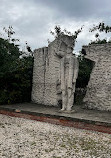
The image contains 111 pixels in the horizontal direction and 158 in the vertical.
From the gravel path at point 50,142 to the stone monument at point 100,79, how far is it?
1.71m

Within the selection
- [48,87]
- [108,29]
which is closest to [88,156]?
[48,87]

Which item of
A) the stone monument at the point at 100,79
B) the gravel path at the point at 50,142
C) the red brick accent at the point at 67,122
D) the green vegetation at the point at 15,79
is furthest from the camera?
the green vegetation at the point at 15,79

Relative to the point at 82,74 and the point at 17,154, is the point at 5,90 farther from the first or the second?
the point at 17,154

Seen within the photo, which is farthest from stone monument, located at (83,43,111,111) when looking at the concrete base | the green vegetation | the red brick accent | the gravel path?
the green vegetation

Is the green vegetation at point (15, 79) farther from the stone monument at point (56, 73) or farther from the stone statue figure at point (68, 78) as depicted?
the stone statue figure at point (68, 78)

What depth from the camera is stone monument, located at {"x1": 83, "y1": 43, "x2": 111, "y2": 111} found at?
5.58 m

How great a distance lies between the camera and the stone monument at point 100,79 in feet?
18.3

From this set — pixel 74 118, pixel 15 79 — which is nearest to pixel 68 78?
pixel 74 118

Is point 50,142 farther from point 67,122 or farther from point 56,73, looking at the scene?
point 56,73

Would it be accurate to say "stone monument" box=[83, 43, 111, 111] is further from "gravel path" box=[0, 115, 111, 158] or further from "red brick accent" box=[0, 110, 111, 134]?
"gravel path" box=[0, 115, 111, 158]

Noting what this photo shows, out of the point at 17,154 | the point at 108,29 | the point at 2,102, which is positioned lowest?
the point at 17,154

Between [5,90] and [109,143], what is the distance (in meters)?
5.27

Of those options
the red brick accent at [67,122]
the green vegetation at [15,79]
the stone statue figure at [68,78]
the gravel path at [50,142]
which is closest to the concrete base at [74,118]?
the red brick accent at [67,122]

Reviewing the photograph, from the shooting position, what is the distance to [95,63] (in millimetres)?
5863
